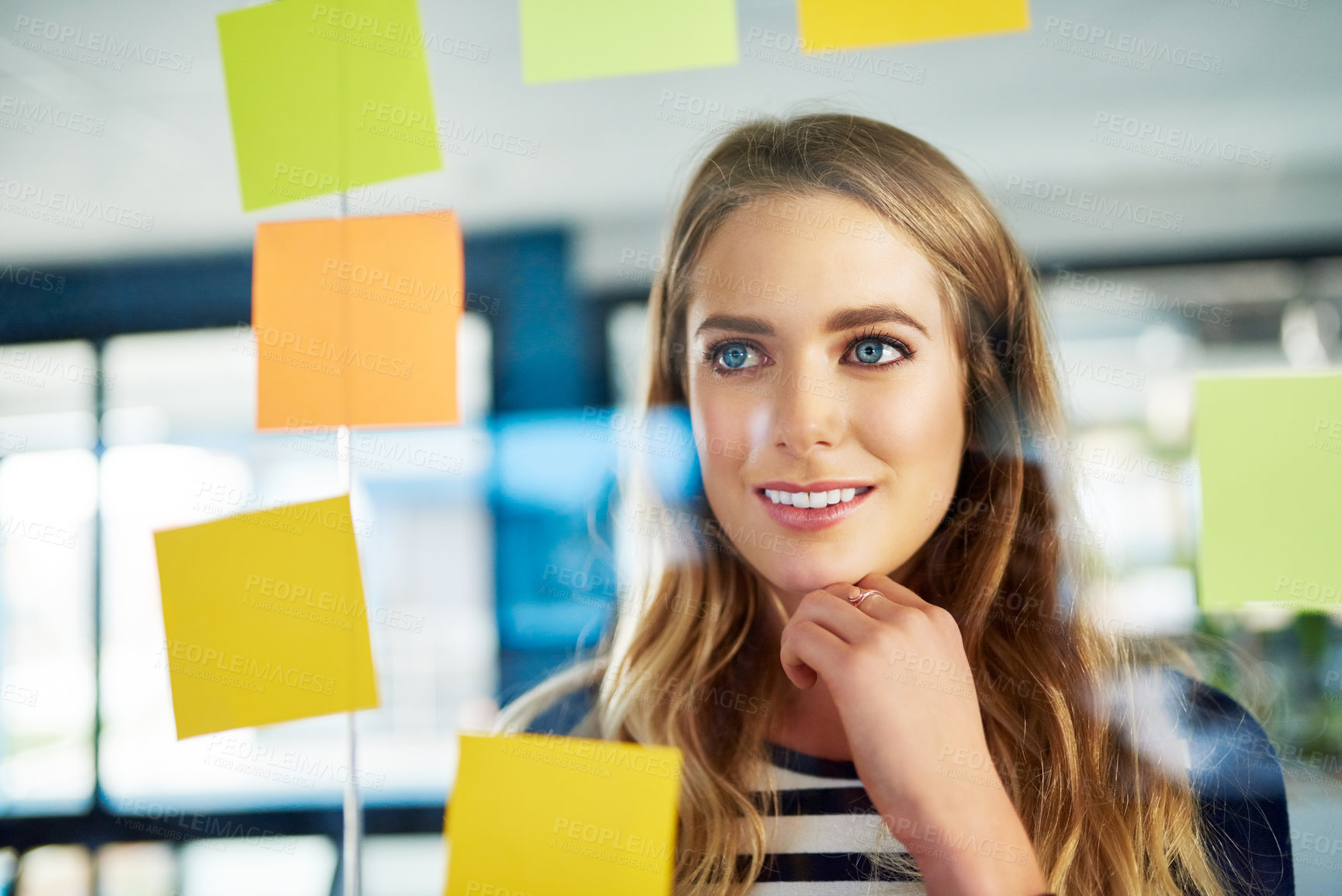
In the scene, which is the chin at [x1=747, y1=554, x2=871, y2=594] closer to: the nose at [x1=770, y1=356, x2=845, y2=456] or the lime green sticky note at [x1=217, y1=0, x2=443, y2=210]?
the nose at [x1=770, y1=356, x2=845, y2=456]

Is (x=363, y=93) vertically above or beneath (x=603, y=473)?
above

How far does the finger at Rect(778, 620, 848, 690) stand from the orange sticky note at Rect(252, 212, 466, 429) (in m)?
0.34

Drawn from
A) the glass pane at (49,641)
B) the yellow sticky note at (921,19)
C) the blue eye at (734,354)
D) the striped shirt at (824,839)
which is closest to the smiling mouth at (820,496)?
the blue eye at (734,354)

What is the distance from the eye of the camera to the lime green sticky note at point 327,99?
0.78 meters

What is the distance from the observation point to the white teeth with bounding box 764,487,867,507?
2.15 ft

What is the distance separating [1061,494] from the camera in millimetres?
680

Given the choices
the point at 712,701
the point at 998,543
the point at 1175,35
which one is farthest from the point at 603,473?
the point at 1175,35

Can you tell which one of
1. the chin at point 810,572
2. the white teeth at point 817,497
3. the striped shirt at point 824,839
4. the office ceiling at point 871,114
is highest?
the office ceiling at point 871,114

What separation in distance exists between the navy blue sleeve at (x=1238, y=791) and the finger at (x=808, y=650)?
0.28 m

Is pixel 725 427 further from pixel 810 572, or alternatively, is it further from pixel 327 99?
pixel 327 99

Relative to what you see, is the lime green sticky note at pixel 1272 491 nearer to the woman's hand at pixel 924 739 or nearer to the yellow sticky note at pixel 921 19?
the woman's hand at pixel 924 739

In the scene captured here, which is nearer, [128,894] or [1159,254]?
[1159,254]

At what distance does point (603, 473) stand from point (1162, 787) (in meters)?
0.51

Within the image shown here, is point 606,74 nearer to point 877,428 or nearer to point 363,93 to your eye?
point 363,93
